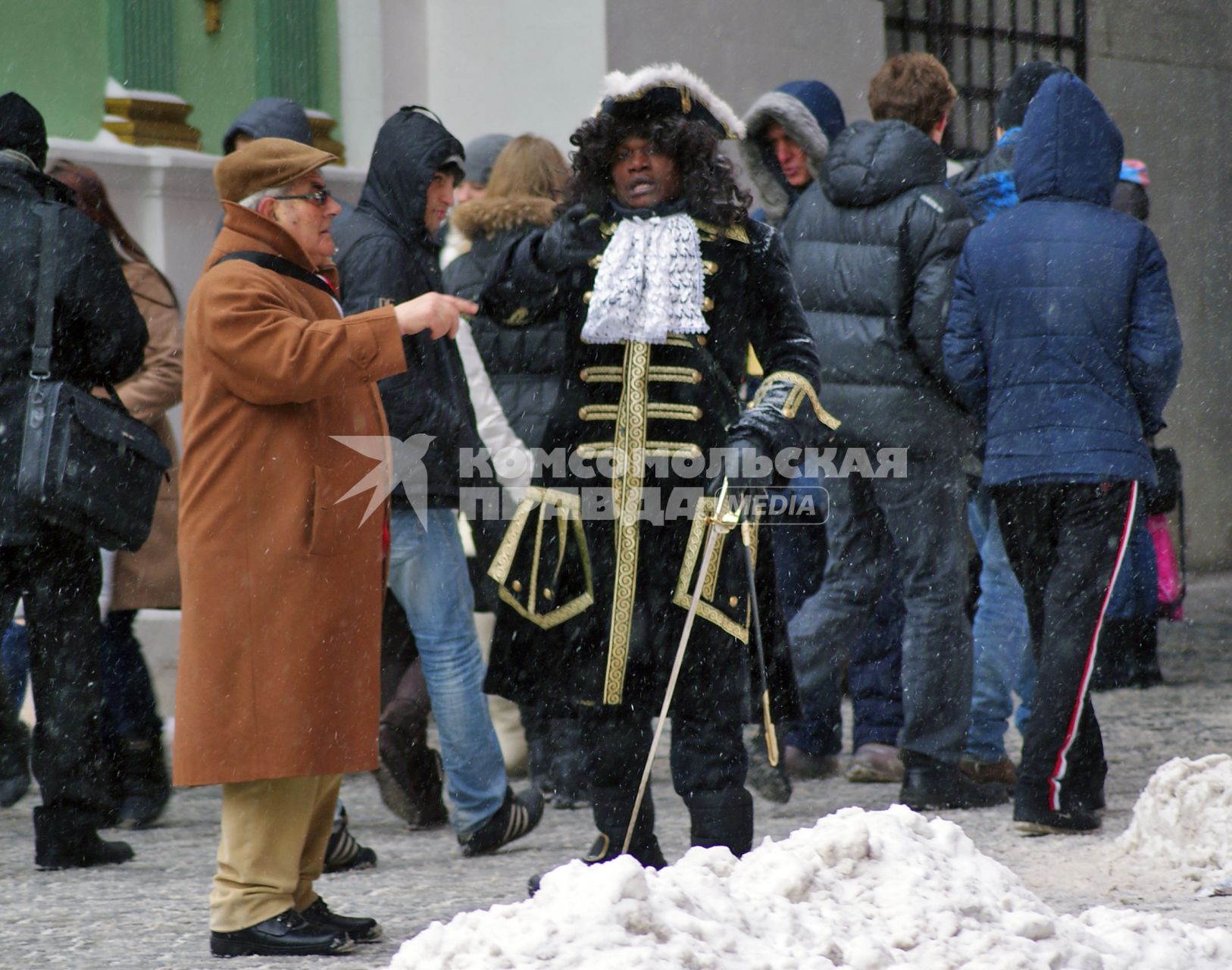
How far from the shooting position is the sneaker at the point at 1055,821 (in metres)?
5.61

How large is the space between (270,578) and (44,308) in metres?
1.65

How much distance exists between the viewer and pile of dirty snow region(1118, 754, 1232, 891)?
16.4ft

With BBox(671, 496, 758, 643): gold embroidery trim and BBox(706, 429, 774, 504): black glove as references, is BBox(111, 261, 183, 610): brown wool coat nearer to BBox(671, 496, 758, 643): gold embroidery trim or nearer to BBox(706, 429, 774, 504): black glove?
BBox(671, 496, 758, 643): gold embroidery trim

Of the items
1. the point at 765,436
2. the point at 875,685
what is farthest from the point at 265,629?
the point at 875,685

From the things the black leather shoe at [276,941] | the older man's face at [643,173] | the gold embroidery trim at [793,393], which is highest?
the older man's face at [643,173]

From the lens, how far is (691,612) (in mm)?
4555

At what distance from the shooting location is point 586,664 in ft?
15.6

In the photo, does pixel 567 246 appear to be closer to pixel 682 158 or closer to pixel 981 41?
pixel 682 158

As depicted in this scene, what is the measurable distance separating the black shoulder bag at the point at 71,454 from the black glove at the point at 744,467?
1903 mm

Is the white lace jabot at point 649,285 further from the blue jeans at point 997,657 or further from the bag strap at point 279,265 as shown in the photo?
the blue jeans at point 997,657

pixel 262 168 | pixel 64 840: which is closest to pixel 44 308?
pixel 262 168

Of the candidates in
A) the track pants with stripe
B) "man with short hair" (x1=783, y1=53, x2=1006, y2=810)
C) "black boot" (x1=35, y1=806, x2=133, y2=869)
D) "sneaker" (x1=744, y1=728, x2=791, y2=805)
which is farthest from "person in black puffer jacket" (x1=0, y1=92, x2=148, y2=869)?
the track pants with stripe

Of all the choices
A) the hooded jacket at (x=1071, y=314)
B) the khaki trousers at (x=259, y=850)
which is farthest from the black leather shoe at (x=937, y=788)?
the khaki trousers at (x=259, y=850)

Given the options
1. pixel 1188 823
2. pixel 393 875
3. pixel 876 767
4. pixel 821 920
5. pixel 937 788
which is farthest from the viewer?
pixel 876 767
